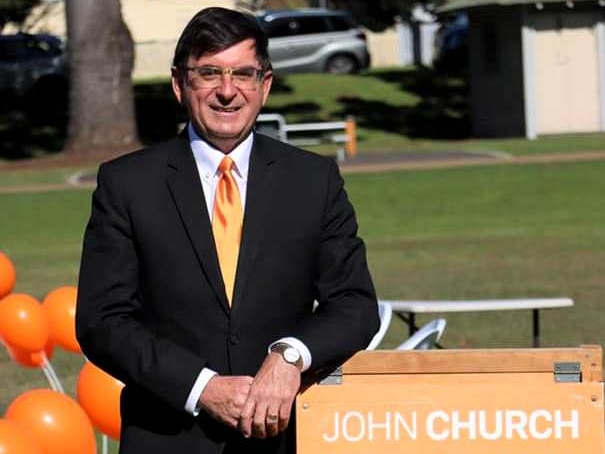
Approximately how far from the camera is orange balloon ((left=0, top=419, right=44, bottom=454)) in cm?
588

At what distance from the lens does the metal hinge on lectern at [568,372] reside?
3.98 meters

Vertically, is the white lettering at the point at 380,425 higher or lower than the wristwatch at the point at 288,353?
lower

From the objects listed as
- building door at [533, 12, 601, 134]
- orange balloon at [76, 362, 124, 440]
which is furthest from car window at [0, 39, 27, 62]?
orange balloon at [76, 362, 124, 440]

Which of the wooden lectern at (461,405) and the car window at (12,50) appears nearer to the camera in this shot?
the wooden lectern at (461,405)

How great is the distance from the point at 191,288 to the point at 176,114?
3367 centimetres

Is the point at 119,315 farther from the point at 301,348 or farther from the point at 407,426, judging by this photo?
the point at 407,426

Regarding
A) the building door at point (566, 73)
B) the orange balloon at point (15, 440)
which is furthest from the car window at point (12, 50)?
the orange balloon at point (15, 440)

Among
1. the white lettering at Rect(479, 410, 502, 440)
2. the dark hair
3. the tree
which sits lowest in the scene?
the tree

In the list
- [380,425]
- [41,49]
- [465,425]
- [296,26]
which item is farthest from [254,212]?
[296,26]

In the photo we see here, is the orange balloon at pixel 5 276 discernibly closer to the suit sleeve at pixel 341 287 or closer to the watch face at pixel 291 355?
the suit sleeve at pixel 341 287

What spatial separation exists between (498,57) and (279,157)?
29117mm

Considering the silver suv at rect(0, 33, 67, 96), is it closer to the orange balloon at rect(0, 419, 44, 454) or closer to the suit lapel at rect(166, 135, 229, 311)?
the orange balloon at rect(0, 419, 44, 454)

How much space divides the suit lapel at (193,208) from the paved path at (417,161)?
2000cm

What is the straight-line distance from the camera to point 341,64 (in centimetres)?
4494
